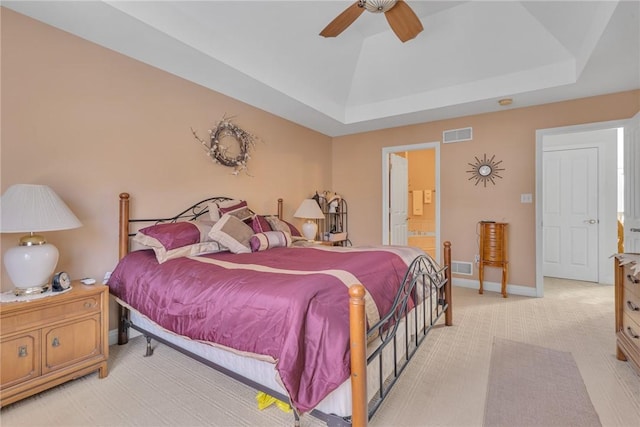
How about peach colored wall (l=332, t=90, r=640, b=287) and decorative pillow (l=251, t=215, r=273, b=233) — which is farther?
peach colored wall (l=332, t=90, r=640, b=287)

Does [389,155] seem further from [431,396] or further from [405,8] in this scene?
[431,396]

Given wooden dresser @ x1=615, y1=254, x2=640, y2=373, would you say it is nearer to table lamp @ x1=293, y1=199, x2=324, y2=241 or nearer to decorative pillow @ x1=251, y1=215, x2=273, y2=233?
decorative pillow @ x1=251, y1=215, x2=273, y2=233

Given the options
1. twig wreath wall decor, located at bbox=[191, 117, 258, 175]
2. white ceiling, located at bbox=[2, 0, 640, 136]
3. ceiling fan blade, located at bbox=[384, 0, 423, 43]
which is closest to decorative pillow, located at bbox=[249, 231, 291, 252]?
twig wreath wall decor, located at bbox=[191, 117, 258, 175]

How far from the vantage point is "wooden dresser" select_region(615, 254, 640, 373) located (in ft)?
6.35

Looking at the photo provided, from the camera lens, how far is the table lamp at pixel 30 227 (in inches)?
69.7

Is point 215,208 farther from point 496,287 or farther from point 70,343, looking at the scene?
point 496,287

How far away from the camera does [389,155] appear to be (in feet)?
16.7

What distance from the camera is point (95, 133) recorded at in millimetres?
2494

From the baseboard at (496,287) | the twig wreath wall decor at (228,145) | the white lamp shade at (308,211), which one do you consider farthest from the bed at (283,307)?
the baseboard at (496,287)

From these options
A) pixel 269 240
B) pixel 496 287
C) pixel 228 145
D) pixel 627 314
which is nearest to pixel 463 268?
pixel 496 287

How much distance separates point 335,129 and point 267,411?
4.29 m

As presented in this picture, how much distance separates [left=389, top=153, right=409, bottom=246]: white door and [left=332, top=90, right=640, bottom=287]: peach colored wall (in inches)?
8.3

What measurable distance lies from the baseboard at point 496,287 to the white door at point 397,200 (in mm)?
1246

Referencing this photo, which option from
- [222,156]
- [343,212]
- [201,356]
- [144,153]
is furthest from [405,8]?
[343,212]
